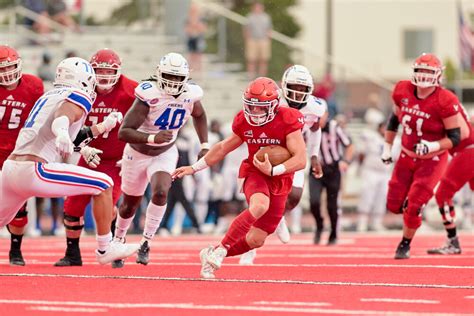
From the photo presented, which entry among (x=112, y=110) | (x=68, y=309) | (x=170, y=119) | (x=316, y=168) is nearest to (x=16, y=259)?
(x=112, y=110)

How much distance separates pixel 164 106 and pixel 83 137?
0.91m

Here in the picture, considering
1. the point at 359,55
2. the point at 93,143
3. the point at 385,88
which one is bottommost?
the point at 359,55

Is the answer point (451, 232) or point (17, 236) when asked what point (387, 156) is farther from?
point (17, 236)

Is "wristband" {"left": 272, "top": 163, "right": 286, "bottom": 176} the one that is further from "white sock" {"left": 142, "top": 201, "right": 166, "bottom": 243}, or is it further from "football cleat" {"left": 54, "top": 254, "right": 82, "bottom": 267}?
"football cleat" {"left": 54, "top": 254, "right": 82, "bottom": 267}

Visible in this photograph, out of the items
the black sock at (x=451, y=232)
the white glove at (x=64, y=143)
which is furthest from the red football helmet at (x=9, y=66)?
the black sock at (x=451, y=232)

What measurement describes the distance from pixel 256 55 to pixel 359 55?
28400mm

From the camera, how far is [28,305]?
8266 millimetres

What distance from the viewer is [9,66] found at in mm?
11062

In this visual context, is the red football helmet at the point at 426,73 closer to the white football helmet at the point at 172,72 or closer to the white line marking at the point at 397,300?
the white football helmet at the point at 172,72

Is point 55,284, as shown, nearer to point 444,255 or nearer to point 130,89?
point 130,89

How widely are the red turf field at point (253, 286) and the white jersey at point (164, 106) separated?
1091 mm

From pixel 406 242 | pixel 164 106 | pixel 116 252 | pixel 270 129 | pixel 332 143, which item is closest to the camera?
pixel 270 129

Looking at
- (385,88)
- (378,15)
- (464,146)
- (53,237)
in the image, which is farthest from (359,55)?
(464,146)

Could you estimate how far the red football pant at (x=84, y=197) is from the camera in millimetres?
11219
